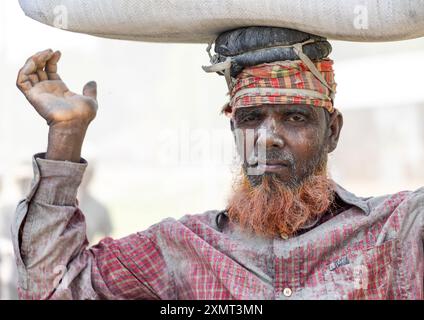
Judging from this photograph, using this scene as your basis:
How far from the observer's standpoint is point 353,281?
9.98 feet

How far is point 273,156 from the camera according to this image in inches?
127

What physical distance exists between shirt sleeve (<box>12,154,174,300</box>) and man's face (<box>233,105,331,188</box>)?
2.14 feet

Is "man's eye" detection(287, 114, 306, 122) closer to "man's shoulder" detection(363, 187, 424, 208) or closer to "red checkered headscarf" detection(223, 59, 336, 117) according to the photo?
"red checkered headscarf" detection(223, 59, 336, 117)

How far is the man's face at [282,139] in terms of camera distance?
3230 millimetres

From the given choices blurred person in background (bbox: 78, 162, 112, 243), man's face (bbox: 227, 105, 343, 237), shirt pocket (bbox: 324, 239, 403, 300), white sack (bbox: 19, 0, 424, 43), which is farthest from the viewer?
blurred person in background (bbox: 78, 162, 112, 243)

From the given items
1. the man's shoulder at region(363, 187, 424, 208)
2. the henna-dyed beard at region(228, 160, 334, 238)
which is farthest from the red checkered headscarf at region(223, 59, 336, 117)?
the man's shoulder at region(363, 187, 424, 208)

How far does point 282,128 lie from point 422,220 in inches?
26.5

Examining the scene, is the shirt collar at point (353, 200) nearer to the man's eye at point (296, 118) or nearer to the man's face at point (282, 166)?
the man's face at point (282, 166)

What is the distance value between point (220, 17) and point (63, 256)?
1.16 m

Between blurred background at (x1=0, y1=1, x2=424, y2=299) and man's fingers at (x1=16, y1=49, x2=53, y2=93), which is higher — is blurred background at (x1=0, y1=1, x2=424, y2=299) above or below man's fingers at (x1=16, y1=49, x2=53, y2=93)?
above

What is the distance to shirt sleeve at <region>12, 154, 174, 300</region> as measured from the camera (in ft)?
10.2

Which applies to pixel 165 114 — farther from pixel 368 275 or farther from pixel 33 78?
pixel 368 275

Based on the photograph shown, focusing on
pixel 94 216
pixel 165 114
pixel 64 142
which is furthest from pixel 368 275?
pixel 165 114

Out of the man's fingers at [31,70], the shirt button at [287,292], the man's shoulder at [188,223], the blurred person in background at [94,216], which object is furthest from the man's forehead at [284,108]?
the blurred person in background at [94,216]
